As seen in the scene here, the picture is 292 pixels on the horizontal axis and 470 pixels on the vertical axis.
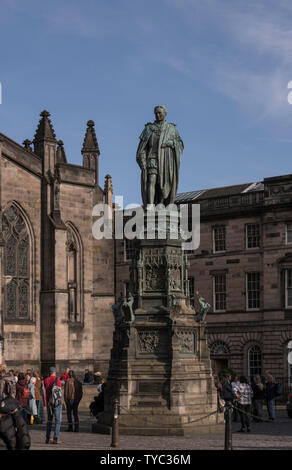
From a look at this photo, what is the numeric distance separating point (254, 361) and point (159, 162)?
32655 mm

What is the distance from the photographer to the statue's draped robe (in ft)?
66.2

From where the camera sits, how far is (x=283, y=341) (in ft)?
162

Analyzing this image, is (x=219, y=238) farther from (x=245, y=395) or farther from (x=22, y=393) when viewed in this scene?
(x=22, y=393)

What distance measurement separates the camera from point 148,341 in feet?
64.4

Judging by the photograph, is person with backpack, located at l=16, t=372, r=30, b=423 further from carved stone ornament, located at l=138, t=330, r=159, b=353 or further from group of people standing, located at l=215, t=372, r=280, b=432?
carved stone ornament, located at l=138, t=330, r=159, b=353

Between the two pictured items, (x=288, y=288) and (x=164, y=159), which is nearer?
(x=164, y=159)

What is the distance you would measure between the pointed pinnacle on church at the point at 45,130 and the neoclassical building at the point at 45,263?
0.15 ft

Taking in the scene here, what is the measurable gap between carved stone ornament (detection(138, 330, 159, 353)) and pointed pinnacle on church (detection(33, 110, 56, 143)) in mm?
22151

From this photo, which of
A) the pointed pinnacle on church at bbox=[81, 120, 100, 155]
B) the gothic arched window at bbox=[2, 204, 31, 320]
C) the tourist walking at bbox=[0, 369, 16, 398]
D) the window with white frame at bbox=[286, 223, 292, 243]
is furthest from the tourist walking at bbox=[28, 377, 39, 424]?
the window with white frame at bbox=[286, 223, 292, 243]

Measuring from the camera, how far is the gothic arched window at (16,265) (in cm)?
3916

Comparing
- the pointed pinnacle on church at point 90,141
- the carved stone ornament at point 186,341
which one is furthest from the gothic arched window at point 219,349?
the carved stone ornament at point 186,341

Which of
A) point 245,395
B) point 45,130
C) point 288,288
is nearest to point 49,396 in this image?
point 245,395
